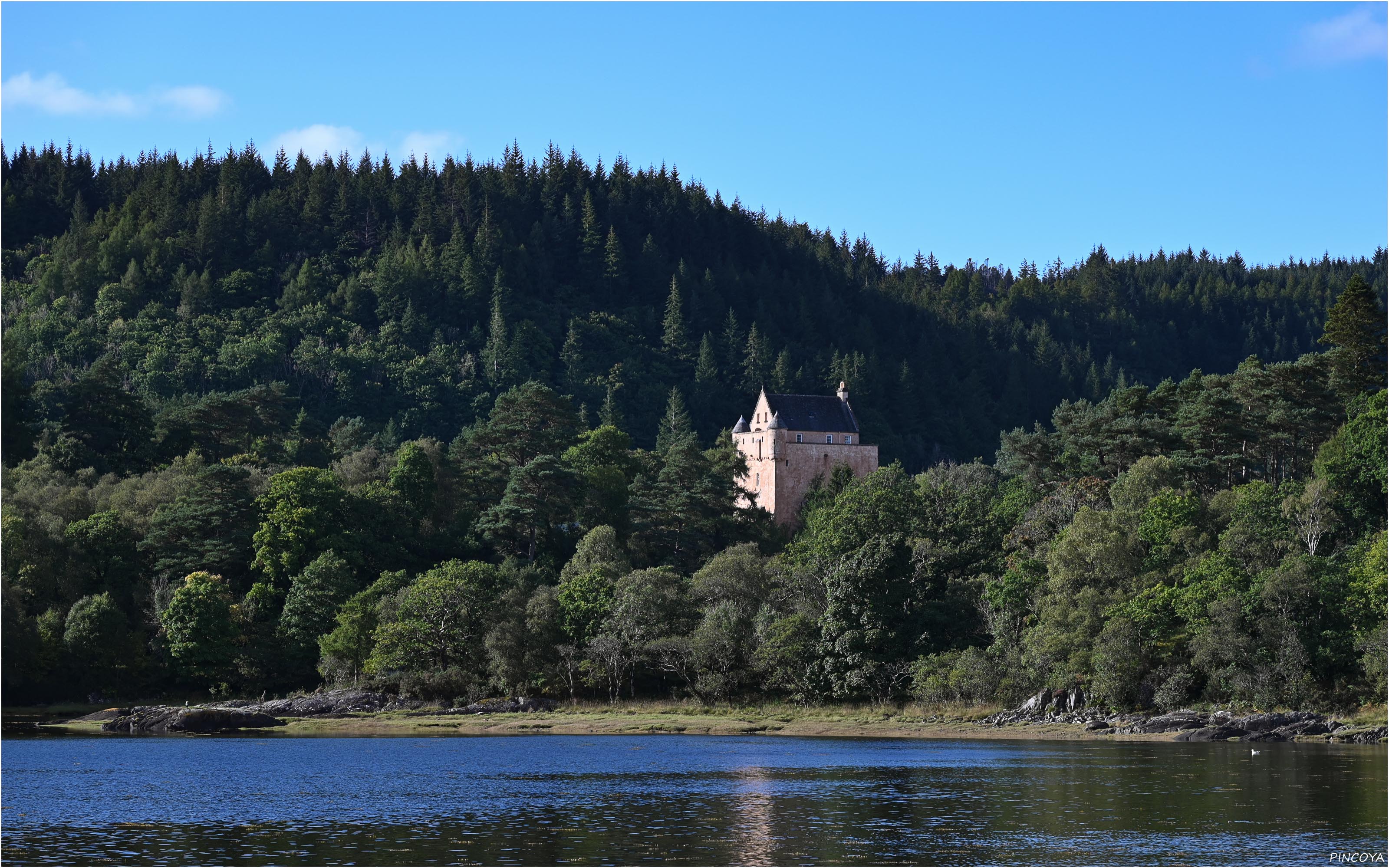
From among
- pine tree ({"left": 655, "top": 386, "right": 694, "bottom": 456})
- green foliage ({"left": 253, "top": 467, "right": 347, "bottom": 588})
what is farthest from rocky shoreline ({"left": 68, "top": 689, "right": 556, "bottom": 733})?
pine tree ({"left": 655, "top": 386, "right": 694, "bottom": 456})

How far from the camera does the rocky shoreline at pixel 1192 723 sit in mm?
59094

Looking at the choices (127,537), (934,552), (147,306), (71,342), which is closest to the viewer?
(934,552)

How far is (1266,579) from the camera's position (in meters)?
63.9

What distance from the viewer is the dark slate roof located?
Result: 134 meters

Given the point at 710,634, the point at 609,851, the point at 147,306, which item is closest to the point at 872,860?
the point at 609,851

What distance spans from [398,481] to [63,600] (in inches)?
901

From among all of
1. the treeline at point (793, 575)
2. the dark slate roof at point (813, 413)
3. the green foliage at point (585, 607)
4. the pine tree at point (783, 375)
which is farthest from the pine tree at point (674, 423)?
the green foliage at point (585, 607)

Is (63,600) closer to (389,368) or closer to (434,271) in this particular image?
(389,368)

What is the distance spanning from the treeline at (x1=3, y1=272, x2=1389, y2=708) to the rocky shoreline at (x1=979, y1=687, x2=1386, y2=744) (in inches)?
44.6

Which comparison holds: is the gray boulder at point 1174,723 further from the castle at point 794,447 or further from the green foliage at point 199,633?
the castle at point 794,447

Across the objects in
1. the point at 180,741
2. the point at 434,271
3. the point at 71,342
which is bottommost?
the point at 180,741

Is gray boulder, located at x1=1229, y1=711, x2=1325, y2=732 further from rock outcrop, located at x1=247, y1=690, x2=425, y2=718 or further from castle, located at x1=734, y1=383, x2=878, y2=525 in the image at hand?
castle, located at x1=734, y1=383, x2=878, y2=525

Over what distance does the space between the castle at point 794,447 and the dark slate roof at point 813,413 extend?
1.5 inches

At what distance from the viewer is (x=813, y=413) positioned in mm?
136000
